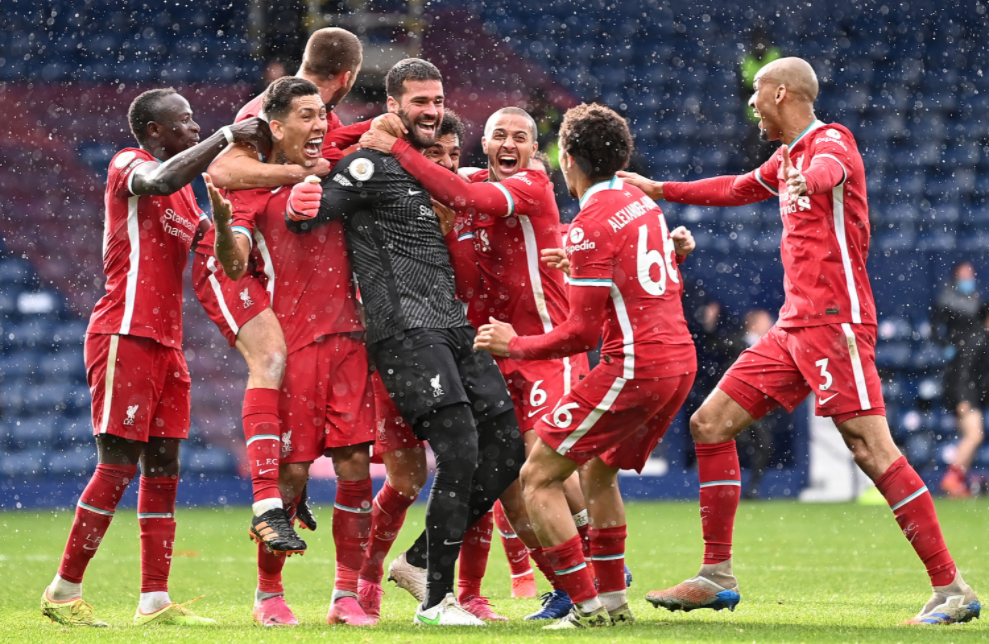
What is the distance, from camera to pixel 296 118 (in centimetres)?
517

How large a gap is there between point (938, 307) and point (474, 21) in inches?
302

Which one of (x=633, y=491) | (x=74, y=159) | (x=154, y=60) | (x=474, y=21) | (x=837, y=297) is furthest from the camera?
(x=474, y=21)

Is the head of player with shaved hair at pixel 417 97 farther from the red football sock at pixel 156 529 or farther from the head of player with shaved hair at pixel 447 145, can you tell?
the red football sock at pixel 156 529

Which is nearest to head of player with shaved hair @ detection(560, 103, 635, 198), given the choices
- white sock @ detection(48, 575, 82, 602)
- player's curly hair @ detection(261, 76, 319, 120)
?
player's curly hair @ detection(261, 76, 319, 120)

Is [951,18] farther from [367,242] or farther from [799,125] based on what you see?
[367,242]

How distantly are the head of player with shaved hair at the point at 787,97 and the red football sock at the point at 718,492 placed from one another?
4.54 ft

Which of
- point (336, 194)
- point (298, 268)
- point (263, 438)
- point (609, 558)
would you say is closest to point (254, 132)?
point (336, 194)

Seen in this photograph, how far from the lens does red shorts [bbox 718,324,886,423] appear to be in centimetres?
503

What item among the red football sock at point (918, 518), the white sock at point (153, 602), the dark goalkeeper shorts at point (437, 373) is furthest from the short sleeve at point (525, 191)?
the white sock at point (153, 602)

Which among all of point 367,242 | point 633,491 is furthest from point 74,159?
point 367,242

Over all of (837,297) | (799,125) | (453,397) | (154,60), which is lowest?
(453,397)

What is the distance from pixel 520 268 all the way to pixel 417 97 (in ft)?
2.82

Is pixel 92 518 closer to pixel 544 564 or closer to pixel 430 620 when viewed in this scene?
pixel 430 620

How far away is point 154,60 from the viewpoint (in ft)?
53.6
